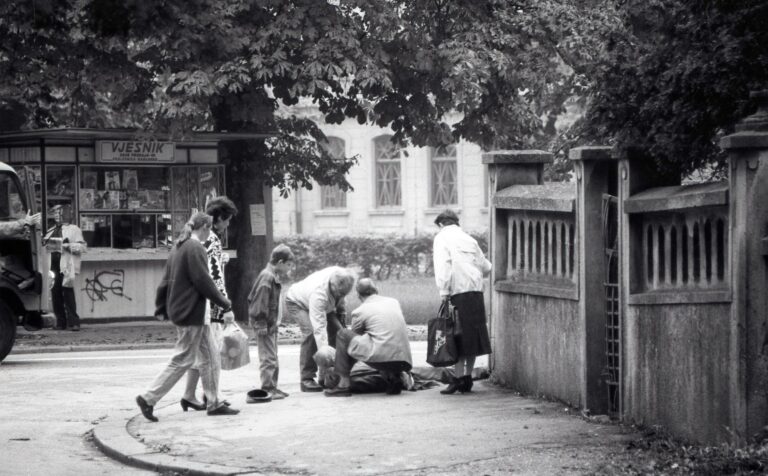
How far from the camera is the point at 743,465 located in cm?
792

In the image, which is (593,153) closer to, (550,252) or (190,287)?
(550,252)

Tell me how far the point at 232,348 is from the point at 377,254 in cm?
2655

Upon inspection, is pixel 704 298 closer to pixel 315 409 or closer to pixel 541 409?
pixel 541 409

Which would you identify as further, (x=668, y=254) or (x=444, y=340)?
(x=444, y=340)

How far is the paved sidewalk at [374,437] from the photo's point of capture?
8859 mm

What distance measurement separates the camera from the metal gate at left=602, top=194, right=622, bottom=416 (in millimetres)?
10836

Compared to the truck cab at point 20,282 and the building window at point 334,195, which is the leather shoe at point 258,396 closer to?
the truck cab at point 20,282

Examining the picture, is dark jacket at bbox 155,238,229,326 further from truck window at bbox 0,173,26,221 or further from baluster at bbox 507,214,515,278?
truck window at bbox 0,173,26,221

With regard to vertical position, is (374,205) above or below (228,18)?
below

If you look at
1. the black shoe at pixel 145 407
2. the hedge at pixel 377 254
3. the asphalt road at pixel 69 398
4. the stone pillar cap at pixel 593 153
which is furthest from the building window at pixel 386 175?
the stone pillar cap at pixel 593 153

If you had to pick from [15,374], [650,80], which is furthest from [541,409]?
[15,374]

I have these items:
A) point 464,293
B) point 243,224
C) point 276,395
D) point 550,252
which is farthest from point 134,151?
point 550,252

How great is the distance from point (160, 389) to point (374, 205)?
105 ft

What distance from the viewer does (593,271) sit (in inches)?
433
